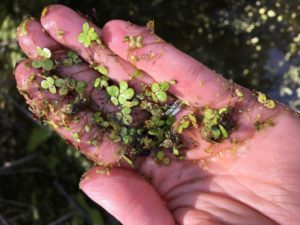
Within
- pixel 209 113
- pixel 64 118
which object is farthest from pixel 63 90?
pixel 209 113

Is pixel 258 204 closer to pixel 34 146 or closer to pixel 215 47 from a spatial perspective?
pixel 215 47

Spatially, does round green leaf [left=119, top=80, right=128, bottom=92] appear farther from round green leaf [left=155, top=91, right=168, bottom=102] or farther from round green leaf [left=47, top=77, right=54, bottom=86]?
round green leaf [left=47, top=77, right=54, bottom=86]

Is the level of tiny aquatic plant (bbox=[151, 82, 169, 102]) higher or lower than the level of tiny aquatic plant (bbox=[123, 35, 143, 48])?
lower

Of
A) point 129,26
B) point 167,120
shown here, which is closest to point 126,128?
point 167,120

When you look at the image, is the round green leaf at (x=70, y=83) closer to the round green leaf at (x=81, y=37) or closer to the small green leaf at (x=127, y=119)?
the round green leaf at (x=81, y=37)

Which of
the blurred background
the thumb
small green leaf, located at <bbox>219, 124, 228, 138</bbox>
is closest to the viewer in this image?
the thumb

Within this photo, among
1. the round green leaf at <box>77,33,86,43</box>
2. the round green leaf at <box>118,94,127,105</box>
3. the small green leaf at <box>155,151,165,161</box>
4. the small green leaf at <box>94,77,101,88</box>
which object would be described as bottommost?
the small green leaf at <box>155,151,165,161</box>

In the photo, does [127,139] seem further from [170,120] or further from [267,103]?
[267,103]

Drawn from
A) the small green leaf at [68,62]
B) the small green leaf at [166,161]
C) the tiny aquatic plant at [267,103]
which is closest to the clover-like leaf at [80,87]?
the small green leaf at [68,62]

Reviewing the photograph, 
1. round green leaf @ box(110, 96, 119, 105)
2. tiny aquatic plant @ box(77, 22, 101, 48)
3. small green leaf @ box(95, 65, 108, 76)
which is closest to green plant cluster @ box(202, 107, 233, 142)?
round green leaf @ box(110, 96, 119, 105)
